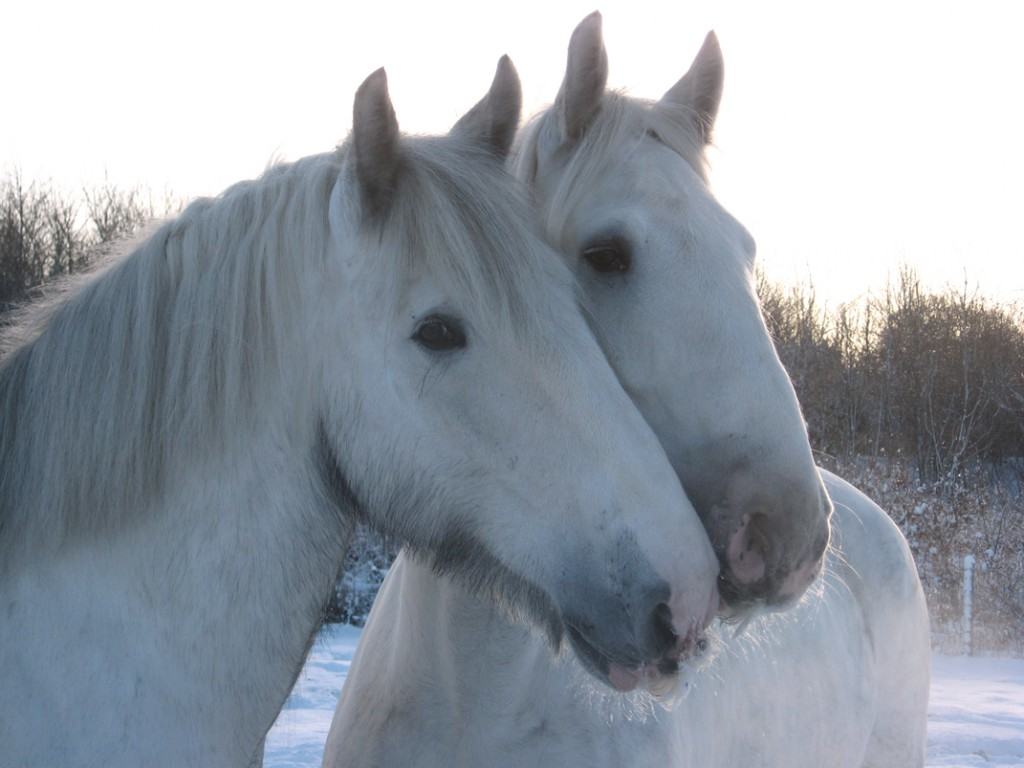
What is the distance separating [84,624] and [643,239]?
1595 mm

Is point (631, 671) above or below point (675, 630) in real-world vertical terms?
below

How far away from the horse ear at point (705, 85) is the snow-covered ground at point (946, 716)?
3550mm

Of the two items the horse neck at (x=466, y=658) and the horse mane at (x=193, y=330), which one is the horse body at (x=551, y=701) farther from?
the horse mane at (x=193, y=330)

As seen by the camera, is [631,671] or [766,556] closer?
[631,671]

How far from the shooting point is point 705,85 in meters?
3.26

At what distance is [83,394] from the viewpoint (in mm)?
2152

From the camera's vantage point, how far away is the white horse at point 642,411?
252 cm

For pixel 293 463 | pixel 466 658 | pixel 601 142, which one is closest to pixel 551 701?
pixel 466 658

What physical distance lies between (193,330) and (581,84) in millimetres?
1375

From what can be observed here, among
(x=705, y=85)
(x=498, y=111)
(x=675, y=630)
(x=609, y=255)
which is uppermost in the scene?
(x=705, y=85)

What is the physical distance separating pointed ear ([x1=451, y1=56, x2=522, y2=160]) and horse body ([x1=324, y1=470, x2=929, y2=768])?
1070 millimetres

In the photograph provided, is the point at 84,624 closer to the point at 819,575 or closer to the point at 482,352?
the point at 482,352

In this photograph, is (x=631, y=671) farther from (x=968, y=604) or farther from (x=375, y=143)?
(x=968, y=604)

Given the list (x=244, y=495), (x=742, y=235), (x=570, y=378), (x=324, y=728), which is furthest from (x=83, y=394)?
(x=324, y=728)
